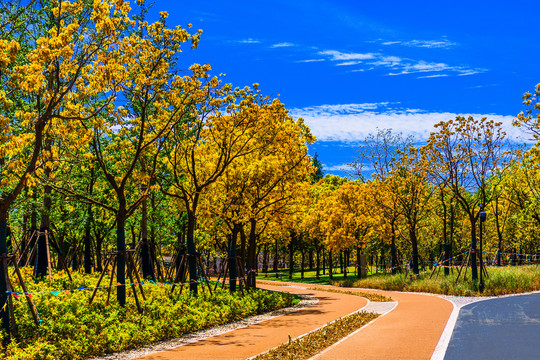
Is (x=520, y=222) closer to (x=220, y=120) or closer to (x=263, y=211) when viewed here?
(x=263, y=211)

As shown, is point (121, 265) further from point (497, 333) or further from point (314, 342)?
point (497, 333)

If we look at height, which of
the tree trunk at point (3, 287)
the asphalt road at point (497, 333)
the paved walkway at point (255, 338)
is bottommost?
the paved walkway at point (255, 338)

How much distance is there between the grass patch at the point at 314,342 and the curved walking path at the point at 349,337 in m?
0.29

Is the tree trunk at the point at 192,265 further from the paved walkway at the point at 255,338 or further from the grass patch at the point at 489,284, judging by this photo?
the grass patch at the point at 489,284

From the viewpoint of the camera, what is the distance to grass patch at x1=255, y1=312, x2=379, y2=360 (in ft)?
35.4

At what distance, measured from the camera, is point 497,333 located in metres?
12.5

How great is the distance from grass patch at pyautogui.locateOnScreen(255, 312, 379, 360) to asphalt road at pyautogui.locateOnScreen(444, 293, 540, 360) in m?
2.82

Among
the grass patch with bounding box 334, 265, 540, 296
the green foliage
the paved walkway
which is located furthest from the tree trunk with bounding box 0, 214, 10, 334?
the grass patch with bounding box 334, 265, 540, 296

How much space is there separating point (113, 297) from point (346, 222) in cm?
2811

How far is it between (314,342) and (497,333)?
4566 millimetres

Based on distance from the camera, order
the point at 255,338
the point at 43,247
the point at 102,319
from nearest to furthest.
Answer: the point at 102,319 → the point at 255,338 → the point at 43,247

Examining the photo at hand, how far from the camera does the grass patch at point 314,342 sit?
1080 cm

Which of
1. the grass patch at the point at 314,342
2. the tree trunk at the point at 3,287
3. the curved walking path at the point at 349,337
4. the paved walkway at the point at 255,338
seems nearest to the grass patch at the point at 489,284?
the curved walking path at the point at 349,337

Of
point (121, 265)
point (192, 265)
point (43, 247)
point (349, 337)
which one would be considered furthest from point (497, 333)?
point (43, 247)
